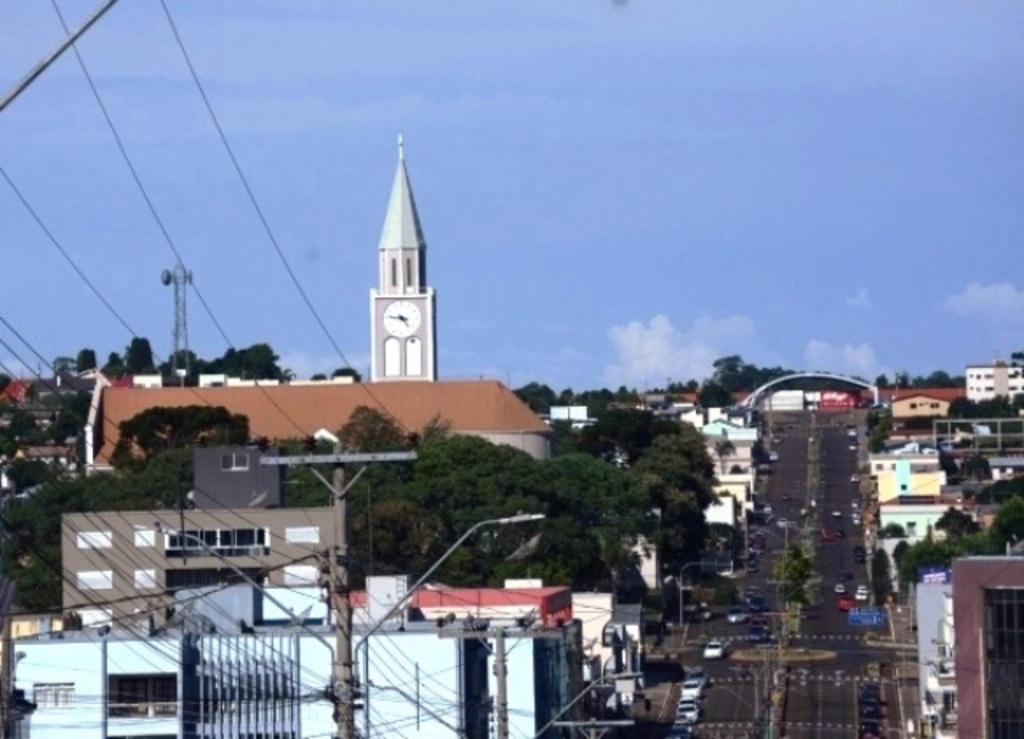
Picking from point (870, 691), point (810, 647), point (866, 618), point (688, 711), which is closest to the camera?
point (688, 711)

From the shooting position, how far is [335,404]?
12494 centimetres

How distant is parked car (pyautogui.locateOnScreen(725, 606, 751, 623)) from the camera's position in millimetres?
89062

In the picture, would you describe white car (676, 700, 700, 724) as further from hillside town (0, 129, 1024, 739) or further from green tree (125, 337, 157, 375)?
green tree (125, 337, 157, 375)

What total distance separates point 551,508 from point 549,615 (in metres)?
30.7

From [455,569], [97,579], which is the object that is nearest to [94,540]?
[97,579]

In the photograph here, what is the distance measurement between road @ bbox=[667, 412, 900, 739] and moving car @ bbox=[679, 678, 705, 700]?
1.02ft

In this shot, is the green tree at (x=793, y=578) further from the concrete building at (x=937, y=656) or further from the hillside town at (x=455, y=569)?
the concrete building at (x=937, y=656)

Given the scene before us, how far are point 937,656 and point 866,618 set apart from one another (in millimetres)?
24668

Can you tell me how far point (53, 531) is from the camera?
7850cm

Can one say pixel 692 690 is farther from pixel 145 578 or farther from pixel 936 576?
pixel 145 578

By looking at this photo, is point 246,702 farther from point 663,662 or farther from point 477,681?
point 663,662

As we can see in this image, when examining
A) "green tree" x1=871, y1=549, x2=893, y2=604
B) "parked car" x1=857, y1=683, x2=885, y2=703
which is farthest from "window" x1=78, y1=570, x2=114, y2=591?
"green tree" x1=871, y1=549, x2=893, y2=604

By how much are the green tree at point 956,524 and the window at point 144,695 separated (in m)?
66.1

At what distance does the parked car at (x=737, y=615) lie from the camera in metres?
89.1
